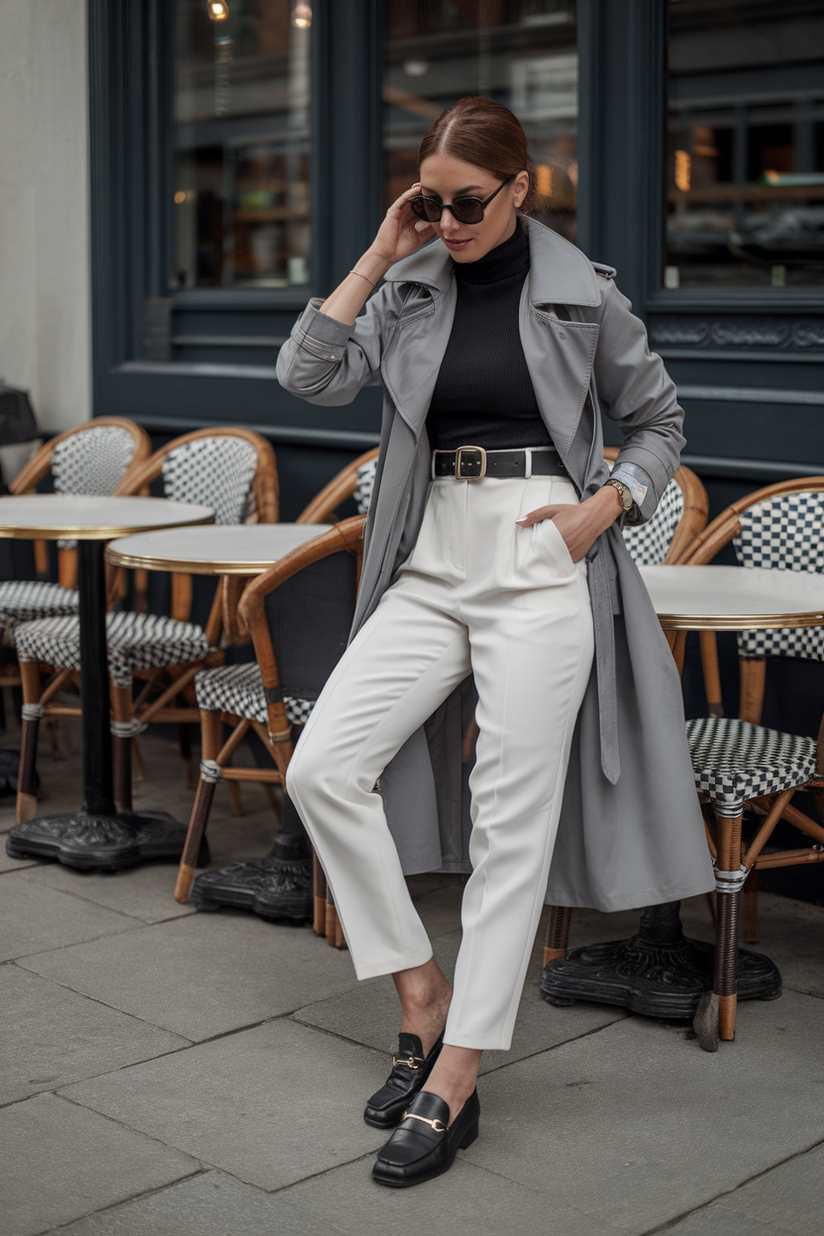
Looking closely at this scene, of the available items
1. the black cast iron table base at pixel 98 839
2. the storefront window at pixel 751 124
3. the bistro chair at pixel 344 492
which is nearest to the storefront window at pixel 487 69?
the storefront window at pixel 751 124

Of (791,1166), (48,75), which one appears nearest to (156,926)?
(791,1166)

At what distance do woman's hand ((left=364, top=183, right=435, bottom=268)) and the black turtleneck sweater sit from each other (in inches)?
4.3

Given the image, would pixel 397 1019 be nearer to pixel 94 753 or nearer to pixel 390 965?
pixel 390 965

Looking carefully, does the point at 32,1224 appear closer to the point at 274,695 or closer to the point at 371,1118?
the point at 371,1118

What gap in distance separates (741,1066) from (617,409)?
1323 mm

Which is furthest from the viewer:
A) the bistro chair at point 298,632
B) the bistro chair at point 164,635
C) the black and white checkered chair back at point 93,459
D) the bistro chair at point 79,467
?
the black and white checkered chair back at point 93,459

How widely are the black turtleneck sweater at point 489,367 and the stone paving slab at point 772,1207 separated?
4.39 ft

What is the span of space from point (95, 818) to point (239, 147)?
326 cm

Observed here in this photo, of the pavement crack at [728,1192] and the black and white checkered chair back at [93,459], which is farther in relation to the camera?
the black and white checkered chair back at [93,459]

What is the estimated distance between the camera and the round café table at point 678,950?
291 centimetres

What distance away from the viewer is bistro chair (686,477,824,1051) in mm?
2928

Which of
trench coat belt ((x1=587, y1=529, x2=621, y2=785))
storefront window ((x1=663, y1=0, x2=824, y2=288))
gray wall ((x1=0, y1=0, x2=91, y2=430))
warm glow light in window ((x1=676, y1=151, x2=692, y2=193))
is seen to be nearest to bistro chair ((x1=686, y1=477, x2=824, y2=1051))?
trench coat belt ((x1=587, y1=529, x2=621, y2=785))

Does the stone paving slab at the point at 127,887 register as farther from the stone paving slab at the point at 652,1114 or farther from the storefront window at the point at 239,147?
the storefront window at the point at 239,147

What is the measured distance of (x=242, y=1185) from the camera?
2.34m
